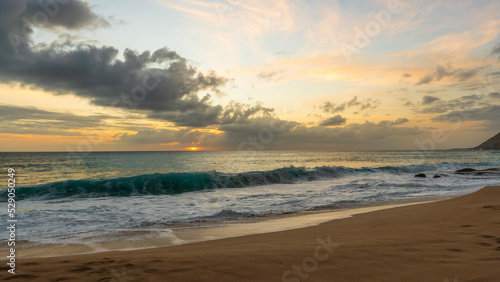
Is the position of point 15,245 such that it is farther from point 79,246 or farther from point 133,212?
point 133,212

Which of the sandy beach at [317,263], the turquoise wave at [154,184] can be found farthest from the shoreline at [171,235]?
the turquoise wave at [154,184]

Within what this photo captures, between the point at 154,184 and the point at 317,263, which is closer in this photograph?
the point at 317,263

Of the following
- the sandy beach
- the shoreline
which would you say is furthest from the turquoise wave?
the sandy beach

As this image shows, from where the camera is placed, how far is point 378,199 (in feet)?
50.6

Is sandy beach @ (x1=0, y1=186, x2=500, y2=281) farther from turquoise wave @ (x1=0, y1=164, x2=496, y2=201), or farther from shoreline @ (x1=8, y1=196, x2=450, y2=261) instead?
turquoise wave @ (x1=0, y1=164, x2=496, y2=201)

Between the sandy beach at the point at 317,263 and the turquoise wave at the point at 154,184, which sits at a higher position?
the sandy beach at the point at 317,263

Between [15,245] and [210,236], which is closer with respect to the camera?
[15,245]

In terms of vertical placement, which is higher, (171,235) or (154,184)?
(171,235)

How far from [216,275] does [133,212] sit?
9595 mm

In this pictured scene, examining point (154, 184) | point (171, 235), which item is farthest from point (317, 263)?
point (154, 184)

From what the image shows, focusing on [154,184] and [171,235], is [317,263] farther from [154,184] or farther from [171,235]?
[154,184]

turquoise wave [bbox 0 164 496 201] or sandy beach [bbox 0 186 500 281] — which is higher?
sandy beach [bbox 0 186 500 281]

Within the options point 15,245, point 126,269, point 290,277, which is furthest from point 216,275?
point 15,245

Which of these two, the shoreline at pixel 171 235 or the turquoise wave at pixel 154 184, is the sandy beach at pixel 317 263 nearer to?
the shoreline at pixel 171 235
